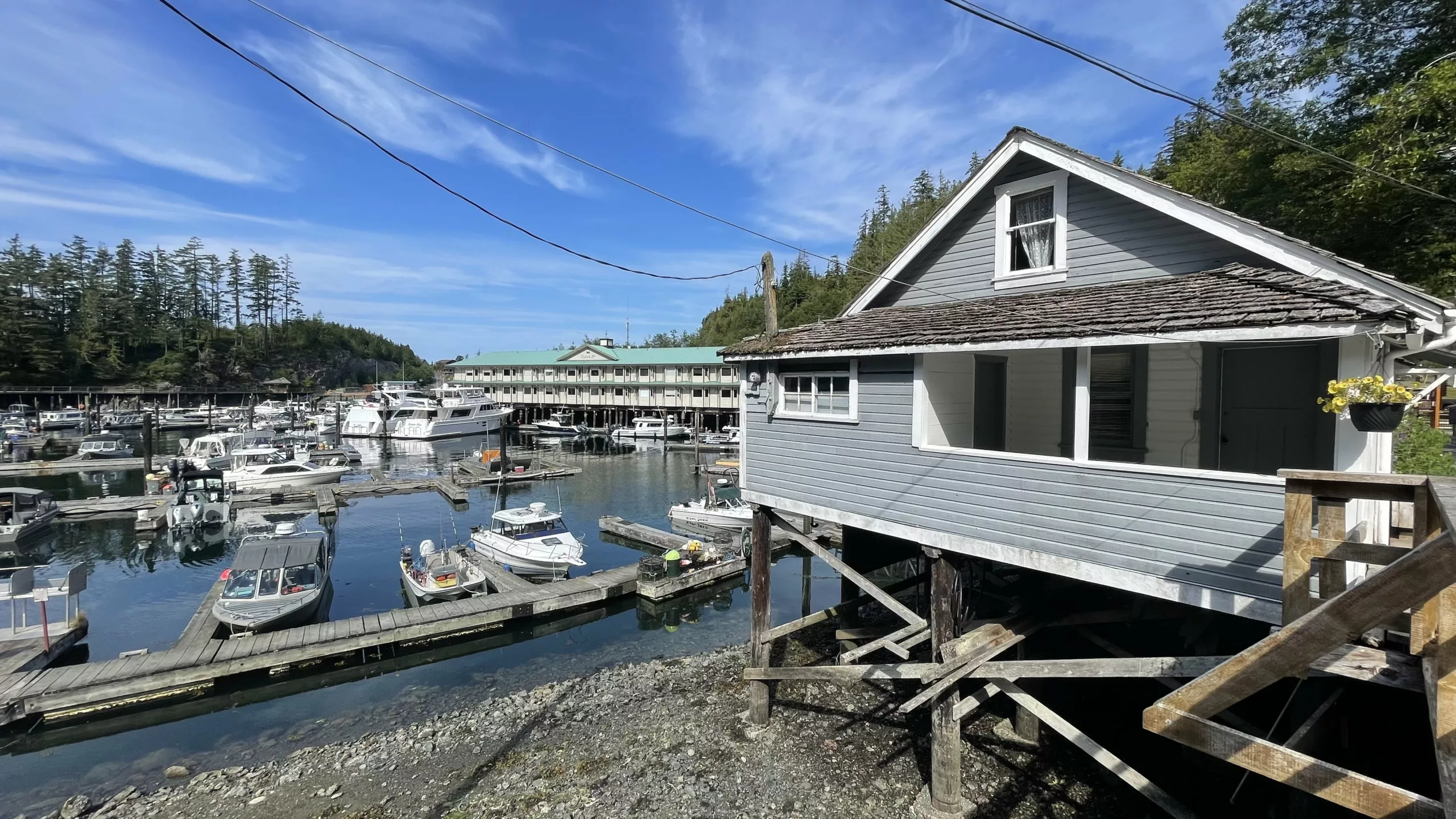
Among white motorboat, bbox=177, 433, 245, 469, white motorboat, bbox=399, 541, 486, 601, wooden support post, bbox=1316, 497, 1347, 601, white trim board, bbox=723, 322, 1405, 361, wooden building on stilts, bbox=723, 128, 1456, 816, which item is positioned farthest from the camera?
white motorboat, bbox=177, 433, 245, 469

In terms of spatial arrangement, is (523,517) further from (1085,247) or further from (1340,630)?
(1340,630)

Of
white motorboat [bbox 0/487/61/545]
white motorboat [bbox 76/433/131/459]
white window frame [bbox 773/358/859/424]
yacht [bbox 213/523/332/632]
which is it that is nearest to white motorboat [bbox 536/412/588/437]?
white motorboat [bbox 76/433/131/459]

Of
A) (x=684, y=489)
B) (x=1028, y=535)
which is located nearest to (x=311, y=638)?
(x=1028, y=535)

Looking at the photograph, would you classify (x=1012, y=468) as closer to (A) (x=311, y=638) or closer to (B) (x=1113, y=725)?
(B) (x=1113, y=725)

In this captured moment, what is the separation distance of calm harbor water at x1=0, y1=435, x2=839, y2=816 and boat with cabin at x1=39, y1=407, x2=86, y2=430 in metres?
41.2

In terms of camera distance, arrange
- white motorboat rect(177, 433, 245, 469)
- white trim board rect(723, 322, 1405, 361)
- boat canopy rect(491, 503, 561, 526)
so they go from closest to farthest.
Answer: white trim board rect(723, 322, 1405, 361), boat canopy rect(491, 503, 561, 526), white motorboat rect(177, 433, 245, 469)

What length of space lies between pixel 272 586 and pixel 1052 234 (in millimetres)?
19577

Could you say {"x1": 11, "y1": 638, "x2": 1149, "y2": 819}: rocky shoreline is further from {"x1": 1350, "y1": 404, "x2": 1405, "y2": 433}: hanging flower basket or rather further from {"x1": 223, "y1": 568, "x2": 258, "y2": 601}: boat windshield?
{"x1": 1350, "y1": 404, "x2": 1405, "y2": 433}: hanging flower basket

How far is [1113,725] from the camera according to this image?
33.3 ft

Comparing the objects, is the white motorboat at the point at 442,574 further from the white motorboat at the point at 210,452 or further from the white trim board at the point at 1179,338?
the white motorboat at the point at 210,452

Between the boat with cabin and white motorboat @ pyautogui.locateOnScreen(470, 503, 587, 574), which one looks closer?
white motorboat @ pyautogui.locateOnScreen(470, 503, 587, 574)

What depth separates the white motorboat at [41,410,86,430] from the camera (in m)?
62.5

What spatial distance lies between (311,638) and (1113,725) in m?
16.9

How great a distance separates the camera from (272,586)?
52.1 feet
